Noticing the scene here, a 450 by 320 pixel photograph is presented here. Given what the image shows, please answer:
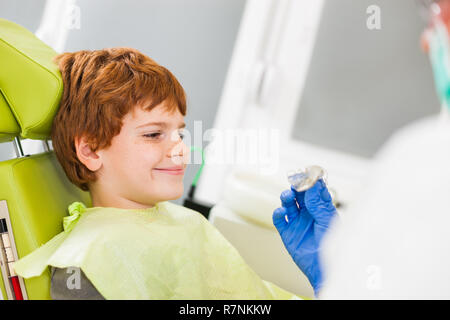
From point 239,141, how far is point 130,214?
0.83m

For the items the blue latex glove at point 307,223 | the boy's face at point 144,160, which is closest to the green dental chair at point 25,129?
the boy's face at point 144,160

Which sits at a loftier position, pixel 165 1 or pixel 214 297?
pixel 165 1

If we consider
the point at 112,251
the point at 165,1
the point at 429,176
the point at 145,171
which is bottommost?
the point at 112,251

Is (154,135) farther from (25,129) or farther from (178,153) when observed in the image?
(25,129)

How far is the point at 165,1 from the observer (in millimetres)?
1267

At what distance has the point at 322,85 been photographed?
1.61m

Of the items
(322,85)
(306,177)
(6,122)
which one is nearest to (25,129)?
(6,122)

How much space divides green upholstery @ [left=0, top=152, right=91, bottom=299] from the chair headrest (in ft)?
0.29

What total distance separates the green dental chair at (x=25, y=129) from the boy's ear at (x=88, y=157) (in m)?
0.10

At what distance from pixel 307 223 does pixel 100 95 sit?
0.55m

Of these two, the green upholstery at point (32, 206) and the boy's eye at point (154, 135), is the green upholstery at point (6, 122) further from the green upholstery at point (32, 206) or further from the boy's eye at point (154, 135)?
the boy's eye at point (154, 135)

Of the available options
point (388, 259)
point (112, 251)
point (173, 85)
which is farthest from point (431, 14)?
point (112, 251)

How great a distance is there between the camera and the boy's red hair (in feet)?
2.75
